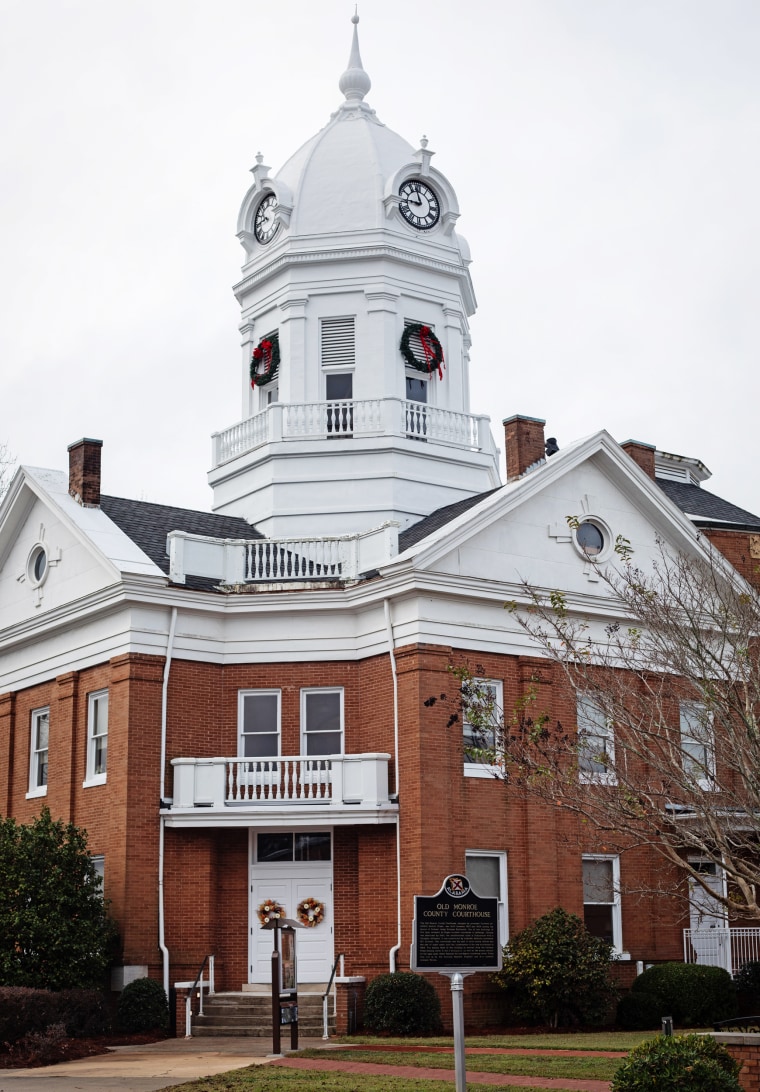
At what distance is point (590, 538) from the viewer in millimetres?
32406

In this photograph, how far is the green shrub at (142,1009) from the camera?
2678cm

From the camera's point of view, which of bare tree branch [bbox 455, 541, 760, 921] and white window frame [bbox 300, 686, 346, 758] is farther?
white window frame [bbox 300, 686, 346, 758]

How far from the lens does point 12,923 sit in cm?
2609

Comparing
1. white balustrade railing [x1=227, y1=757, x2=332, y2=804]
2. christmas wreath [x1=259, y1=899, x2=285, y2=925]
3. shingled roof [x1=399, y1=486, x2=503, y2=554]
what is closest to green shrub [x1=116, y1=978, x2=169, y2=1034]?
christmas wreath [x1=259, y1=899, x2=285, y2=925]

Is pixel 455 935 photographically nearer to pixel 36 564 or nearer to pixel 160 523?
pixel 160 523

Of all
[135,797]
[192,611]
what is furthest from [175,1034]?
[192,611]

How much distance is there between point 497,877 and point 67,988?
27.7ft

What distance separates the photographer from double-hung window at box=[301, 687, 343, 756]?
30344 millimetres

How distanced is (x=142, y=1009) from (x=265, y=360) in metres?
16.7

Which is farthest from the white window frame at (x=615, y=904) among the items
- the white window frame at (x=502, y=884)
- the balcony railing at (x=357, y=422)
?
the balcony railing at (x=357, y=422)

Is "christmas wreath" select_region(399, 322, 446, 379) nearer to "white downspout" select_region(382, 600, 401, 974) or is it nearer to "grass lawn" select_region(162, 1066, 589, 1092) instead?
"white downspout" select_region(382, 600, 401, 974)

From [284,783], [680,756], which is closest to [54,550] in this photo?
[284,783]

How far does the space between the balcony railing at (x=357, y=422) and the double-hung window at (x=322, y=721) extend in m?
7.11

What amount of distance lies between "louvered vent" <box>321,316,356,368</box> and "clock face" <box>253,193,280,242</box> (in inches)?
120
